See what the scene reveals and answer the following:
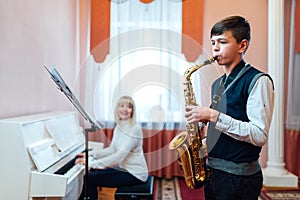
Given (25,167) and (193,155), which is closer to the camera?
(193,155)

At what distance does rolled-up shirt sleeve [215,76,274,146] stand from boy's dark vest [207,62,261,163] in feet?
0.15

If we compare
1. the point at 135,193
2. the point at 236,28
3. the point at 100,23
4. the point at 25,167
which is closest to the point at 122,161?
the point at 135,193

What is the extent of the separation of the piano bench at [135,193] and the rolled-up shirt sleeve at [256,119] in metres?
1.21

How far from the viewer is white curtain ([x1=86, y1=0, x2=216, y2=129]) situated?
11.8ft

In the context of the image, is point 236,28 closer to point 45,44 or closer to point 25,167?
point 25,167

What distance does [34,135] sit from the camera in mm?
1920

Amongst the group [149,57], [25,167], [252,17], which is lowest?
[25,167]

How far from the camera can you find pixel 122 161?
2438 mm

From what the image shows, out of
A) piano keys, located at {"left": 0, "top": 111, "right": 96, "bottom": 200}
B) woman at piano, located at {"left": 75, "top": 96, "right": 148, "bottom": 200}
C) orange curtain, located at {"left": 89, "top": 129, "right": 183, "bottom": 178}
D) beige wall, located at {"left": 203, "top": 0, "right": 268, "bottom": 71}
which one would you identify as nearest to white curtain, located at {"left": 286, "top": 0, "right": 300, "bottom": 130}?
beige wall, located at {"left": 203, "top": 0, "right": 268, "bottom": 71}

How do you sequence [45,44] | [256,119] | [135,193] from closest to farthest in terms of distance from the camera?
[256,119], [135,193], [45,44]

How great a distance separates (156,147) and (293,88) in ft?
5.91

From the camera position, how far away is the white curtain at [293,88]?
3.59 meters

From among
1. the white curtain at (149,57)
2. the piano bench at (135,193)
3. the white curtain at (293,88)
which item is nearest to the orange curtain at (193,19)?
the white curtain at (149,57)

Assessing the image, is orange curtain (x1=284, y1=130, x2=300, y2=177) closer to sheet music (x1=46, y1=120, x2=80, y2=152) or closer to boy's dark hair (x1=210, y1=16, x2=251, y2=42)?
sheet music (x1=46, y1=120, x2=80, y2=152)
